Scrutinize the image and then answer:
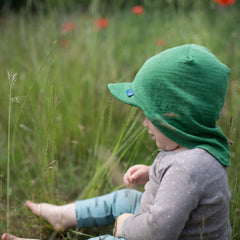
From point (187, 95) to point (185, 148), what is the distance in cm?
16

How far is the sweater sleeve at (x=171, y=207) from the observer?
75cm

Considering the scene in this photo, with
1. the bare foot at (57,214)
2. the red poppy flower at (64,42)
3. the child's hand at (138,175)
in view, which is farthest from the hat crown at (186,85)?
the red poppy flower at (64,42)

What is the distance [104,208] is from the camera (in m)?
1.13

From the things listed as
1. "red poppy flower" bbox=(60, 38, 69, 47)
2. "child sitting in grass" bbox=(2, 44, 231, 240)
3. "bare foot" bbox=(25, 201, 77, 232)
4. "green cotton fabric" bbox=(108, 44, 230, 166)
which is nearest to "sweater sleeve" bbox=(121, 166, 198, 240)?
"child sitting in grass" bbox=(2, 44, 231, 240)

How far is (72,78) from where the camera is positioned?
1846 millimetres

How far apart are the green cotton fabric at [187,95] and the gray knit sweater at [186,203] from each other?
49mm

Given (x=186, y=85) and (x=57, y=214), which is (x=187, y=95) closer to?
(x=186, y=85)

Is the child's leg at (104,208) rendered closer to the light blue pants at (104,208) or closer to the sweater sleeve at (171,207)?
the light blue pants at (104,208)

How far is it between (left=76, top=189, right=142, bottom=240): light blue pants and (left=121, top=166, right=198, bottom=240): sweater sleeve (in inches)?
12.5

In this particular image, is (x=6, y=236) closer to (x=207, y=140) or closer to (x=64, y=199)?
(x=64, y=199)

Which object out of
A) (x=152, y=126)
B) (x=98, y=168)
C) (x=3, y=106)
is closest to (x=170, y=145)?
(x=152, y=126)

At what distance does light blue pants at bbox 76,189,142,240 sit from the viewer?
3.65 ft

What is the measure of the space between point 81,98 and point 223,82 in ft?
3.28

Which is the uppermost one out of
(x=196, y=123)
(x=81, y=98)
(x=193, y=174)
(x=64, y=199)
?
(x=196, y=123)
